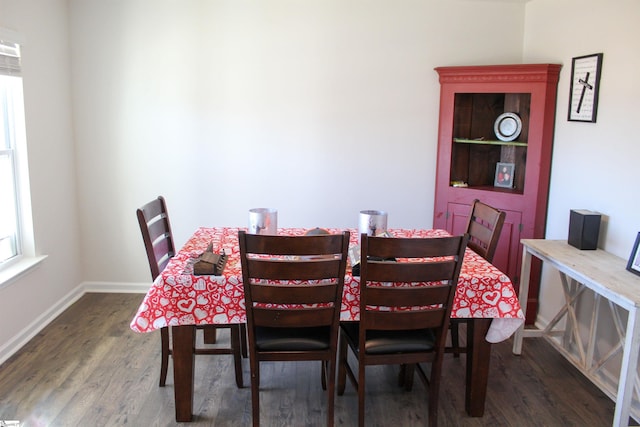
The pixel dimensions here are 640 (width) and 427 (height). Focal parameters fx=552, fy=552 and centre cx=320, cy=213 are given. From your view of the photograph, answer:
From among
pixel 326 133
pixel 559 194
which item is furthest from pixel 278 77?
pixel 559 194

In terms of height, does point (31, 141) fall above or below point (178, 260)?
above

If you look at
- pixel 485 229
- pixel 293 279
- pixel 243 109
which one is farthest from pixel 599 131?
pixel 243 109

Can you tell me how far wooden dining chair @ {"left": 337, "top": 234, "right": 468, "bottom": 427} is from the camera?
7.37 ft

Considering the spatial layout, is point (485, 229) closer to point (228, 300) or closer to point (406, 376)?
point (406, 376)

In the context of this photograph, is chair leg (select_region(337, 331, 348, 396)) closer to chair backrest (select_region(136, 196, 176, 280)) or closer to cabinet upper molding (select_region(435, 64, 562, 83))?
chair backrest (select_region(136, 196, 176, 280))

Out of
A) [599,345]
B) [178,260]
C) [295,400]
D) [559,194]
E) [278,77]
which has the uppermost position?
[278,77]

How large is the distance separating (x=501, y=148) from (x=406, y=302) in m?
2.34

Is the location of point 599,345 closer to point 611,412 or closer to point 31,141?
point 611,412

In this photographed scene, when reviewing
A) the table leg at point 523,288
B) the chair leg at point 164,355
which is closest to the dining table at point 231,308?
the chair leg at point 164,355

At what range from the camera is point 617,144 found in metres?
3.02

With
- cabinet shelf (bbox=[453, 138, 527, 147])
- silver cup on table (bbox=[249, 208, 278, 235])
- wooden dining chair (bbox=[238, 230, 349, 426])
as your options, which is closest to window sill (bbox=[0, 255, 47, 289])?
silver cup on table (bbox=[249, 208, 278, 235])

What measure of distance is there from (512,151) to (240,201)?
6.90 feet

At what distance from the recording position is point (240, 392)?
290 centimetres

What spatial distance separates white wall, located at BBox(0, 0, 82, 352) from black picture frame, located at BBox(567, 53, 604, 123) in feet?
11.1
